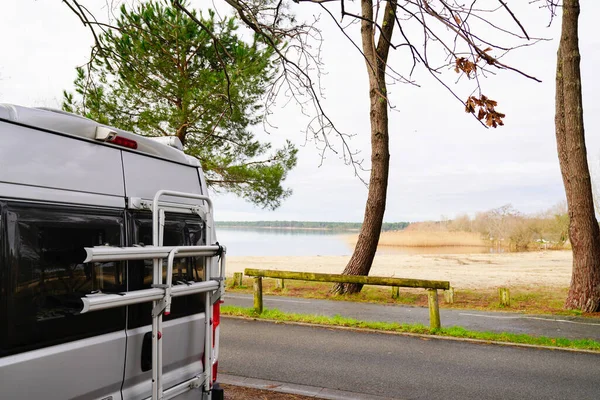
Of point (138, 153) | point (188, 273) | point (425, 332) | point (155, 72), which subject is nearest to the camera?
point (138, 153)

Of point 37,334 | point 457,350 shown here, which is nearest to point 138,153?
point 37,334

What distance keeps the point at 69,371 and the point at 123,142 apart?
1.44 meters

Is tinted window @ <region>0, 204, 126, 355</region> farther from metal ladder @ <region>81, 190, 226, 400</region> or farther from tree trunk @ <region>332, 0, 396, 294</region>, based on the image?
tree trunk @ <region>332, 0, 396, 294</region>

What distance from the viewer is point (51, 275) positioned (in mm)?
2793

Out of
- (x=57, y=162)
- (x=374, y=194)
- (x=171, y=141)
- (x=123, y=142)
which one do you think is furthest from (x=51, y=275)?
(x=374, y=194)

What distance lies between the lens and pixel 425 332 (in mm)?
9492

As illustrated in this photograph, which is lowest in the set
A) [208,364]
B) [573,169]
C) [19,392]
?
[208,364]

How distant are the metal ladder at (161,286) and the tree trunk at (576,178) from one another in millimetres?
11343

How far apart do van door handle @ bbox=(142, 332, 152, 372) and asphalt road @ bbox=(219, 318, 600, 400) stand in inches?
135

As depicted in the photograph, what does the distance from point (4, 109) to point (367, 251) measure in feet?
42.7

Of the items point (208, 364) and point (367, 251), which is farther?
point (367, 251)

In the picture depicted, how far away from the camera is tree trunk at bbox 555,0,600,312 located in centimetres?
1256

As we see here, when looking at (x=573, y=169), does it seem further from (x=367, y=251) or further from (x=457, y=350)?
(x=457, y=350)

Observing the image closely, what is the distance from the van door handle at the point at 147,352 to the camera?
3.35 metres
